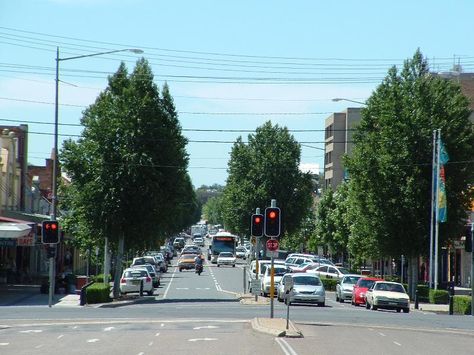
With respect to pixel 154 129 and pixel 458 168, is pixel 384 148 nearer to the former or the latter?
pixel 458 168

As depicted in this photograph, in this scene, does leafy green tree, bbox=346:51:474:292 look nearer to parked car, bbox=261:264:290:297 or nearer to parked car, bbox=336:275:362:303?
parked car, bbox=336:275:362:303

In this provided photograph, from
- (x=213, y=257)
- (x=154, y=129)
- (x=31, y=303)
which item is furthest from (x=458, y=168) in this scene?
(x=213, y=257)

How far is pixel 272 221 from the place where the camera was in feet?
103

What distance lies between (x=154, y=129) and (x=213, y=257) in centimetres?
6593

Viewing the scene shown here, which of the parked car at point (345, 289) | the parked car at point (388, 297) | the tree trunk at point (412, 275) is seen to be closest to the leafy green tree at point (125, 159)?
the parked car at point (345, 289)

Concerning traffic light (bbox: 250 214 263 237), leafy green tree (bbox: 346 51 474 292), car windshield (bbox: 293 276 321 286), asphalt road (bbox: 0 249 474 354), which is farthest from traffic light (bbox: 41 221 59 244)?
leafy green tree (bbox: 346 51 474 292)

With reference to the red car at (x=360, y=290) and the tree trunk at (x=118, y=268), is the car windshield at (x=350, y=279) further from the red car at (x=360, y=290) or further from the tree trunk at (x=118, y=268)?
the tree trunk at (x=118, y=268)

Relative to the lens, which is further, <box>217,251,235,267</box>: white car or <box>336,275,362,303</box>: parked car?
<box>217,251,235,267</box>: white car

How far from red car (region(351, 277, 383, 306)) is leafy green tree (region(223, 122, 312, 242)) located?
178 feet

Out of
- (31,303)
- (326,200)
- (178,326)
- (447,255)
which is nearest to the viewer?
(178,326)

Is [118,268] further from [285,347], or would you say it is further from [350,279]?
[285,347]

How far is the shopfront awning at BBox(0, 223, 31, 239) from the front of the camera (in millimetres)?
47812

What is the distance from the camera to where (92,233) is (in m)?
52.1

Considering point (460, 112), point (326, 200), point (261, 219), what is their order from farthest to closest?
point (326, 200) → point (460, 112) → point (261, 219)
